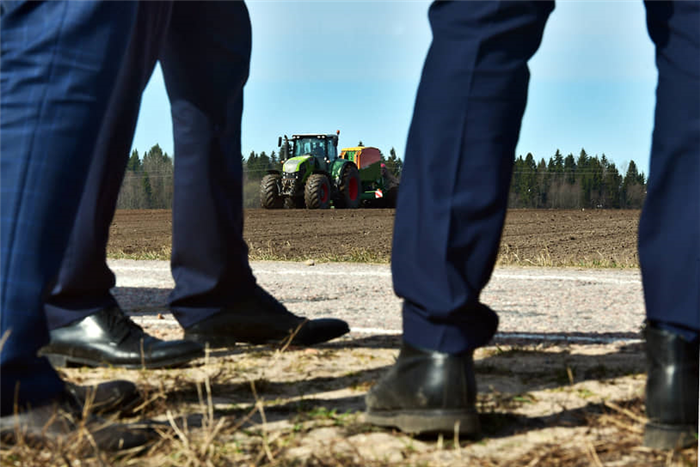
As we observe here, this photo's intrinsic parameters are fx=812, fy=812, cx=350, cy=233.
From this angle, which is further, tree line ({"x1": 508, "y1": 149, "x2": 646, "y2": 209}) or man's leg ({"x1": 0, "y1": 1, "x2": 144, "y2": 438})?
tree line ({"x1": 508, "y1": 149, "x2": 646, "y2": 209})

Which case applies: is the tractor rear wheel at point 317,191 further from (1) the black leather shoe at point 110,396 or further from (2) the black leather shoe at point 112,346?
(1) the black leather shoe at point 110,396

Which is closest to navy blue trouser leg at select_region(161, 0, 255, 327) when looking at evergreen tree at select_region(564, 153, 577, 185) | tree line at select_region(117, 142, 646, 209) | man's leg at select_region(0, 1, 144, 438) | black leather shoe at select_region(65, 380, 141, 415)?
black leather shoe at select_region(65, 380, 141, 415)

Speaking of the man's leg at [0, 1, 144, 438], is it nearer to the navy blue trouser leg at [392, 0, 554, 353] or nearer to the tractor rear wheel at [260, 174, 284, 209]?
the navy blue trouser leg at [392, 0, 554, 353]

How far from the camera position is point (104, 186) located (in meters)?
2.09

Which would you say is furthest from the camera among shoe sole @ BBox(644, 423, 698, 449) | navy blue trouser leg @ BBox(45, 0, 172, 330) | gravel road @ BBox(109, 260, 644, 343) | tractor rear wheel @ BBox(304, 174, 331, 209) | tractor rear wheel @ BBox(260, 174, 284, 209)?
tractor rear wheel @ BBox(260, 174, 284, 209)

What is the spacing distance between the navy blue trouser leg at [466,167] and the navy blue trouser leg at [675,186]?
0.25m

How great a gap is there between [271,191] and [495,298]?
59.0 ft

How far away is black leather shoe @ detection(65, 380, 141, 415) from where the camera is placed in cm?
157

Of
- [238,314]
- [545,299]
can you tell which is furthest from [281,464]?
[545,299]

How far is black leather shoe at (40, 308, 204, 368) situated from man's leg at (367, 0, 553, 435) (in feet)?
2.28

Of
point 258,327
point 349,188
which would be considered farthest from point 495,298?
point 349,188

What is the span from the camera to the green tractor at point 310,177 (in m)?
20.2

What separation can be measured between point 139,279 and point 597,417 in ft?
11.9

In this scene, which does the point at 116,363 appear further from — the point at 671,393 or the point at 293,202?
the point at 293,202
